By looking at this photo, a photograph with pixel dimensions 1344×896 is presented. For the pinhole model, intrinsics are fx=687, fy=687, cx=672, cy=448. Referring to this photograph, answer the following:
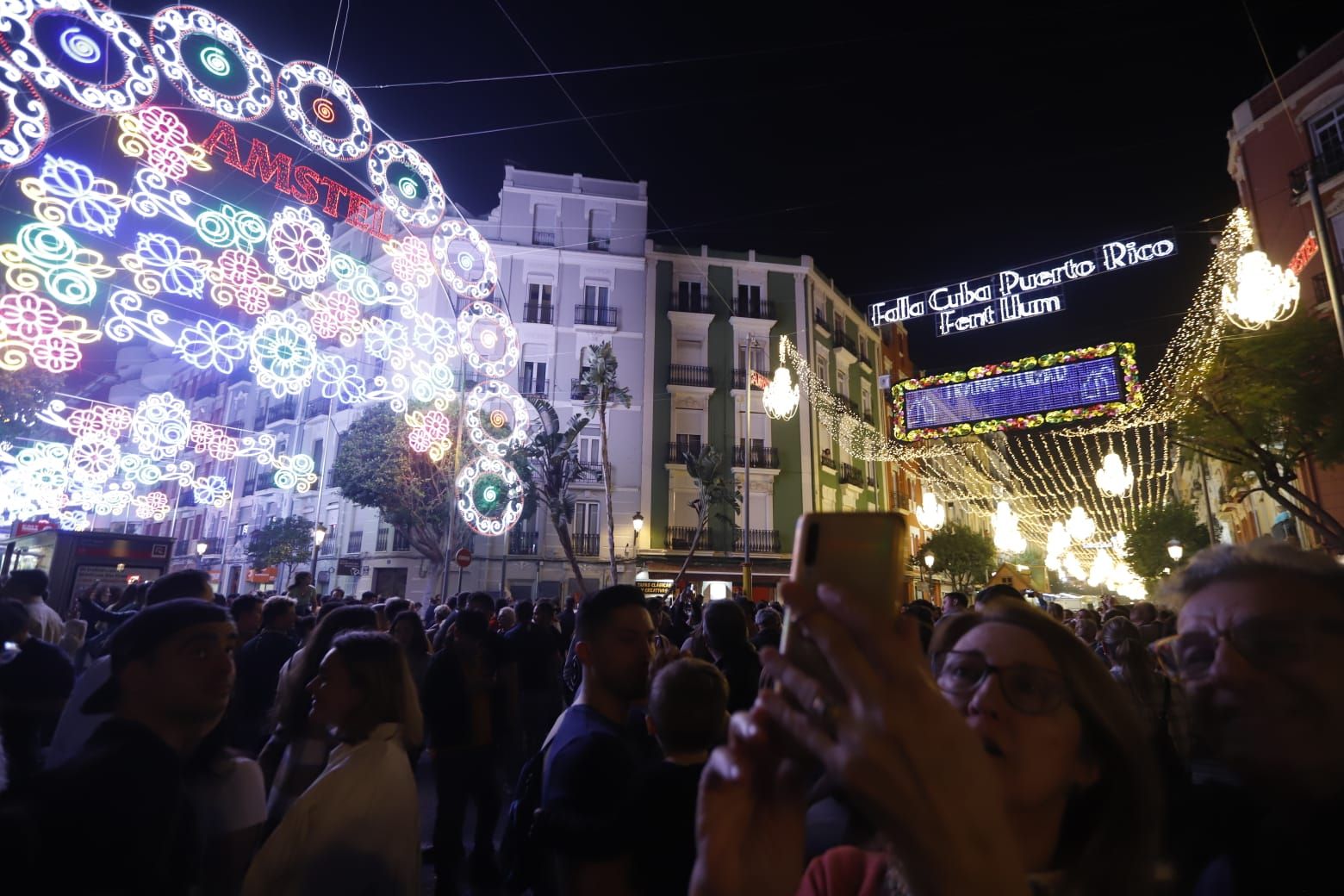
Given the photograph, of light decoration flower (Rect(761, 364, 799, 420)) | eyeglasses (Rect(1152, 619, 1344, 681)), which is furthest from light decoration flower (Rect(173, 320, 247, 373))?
light decoration flower (Rect(761, 364, 799, 420))

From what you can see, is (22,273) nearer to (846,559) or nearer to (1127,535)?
(846,559)

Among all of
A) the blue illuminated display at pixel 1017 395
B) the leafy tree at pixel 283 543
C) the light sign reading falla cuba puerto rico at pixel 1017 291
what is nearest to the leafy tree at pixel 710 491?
the blue illuminated display at pixel 1017 395

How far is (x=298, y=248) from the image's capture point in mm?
8633

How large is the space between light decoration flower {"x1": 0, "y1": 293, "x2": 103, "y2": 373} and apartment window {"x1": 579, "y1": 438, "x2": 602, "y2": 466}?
22.0 meters

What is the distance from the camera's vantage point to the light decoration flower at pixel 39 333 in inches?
237

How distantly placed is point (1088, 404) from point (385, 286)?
12.9 metres

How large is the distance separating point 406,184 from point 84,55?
13.8 ft

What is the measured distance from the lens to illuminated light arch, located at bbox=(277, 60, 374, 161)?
28.0 ft

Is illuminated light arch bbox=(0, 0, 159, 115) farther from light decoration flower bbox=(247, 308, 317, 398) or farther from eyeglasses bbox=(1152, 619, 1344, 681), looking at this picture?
eyeglasses bbox=(1152, 619, 1344, 681)

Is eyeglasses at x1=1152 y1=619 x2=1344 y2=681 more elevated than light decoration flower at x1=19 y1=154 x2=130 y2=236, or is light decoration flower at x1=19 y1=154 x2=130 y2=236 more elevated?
light decoration flower at x1=19 y1=154 x2=130 y2=236

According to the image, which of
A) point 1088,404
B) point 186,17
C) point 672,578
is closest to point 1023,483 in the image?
point 672,578

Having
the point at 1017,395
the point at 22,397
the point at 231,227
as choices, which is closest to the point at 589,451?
the point at 22,397

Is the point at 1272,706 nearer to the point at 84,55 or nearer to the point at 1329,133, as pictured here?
the point at 84,55

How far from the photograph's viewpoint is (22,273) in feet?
19.9
